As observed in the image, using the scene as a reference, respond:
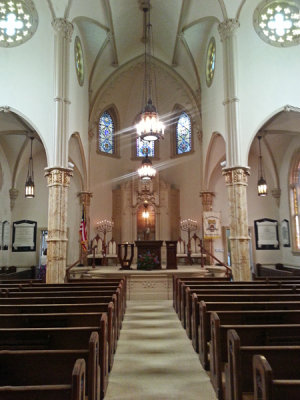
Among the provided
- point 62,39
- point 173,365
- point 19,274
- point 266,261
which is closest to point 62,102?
point 62,39

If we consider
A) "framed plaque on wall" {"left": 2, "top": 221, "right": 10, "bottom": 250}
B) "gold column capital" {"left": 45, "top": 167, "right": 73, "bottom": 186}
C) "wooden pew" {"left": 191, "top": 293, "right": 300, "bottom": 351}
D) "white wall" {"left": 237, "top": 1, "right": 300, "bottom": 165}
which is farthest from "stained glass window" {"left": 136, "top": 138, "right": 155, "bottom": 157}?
"wooden pew" {"left": 191, "top": 293, "right": 300, "bottom": 351}

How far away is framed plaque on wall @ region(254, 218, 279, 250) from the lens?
19438 millimetres

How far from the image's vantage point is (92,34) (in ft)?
55.6

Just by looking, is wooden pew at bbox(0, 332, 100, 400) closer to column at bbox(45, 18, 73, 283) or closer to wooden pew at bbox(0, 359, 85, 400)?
wooden pew at bbox(0, 359, 85, 400)

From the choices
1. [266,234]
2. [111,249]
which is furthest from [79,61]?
[266,234]

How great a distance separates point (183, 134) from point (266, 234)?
815cm

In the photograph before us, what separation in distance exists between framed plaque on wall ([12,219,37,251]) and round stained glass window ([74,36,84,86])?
8.38m

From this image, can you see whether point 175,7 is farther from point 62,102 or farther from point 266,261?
point 266,261

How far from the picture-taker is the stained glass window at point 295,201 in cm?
1778

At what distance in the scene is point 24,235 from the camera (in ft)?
63.5

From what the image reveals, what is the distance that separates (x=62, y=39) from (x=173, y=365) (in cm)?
1250

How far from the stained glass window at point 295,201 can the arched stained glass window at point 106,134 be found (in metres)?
11.1

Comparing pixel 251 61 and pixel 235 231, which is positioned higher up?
pixel 251 61

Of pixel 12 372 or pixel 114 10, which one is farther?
pixel 114 10
